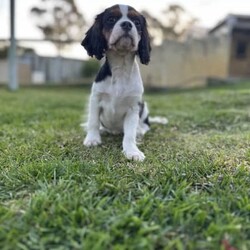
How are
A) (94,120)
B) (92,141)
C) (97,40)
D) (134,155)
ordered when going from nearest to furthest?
(134,155), (97,40), (92,141), (94,120)

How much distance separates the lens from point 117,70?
11.4 feet

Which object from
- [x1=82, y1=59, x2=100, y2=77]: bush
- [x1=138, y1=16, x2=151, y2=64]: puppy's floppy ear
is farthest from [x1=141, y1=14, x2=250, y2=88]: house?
[x1=138, y1=16, x2=151, y2=64]: puppy's floppy ear

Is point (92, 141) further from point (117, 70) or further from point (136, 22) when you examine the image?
point (136, 22)

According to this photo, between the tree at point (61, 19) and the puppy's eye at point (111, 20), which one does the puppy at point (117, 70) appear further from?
the tree at point (61, 19)

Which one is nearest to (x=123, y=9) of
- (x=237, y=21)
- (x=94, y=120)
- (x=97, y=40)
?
(x=97, y=40)

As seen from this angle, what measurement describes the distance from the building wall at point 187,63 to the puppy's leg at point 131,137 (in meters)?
12.6

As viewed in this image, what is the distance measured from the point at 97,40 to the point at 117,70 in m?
0.34

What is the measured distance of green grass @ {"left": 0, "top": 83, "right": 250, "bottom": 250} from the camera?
169 cm

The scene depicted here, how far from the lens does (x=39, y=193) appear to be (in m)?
2.03

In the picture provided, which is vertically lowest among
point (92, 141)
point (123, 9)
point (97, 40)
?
point (92, 141)

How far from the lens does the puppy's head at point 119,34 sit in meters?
3.13

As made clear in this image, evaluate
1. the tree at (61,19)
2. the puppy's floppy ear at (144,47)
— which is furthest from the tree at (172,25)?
the puppy's floppy ear at (144,47)

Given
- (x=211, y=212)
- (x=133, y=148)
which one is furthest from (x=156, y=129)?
(x=211, y=212)

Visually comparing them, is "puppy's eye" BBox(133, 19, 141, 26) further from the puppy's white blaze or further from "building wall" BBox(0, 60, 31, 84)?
"building wall" BBox(0, 60, 31, 84)
